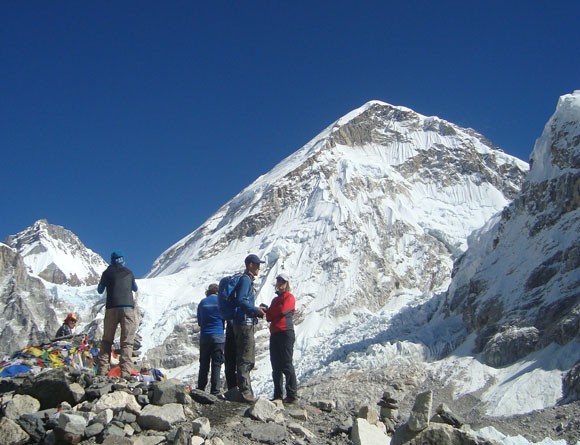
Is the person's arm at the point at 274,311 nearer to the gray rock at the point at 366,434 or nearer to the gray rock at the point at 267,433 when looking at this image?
the gray rock at the point at 267,433

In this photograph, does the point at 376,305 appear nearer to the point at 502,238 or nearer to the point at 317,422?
the point at 502,238

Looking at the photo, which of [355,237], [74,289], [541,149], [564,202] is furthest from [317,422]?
[74,289]

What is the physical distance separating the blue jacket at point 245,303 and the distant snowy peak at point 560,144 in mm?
50489

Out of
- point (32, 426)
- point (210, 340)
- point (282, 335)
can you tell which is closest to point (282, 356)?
point (282, 335)

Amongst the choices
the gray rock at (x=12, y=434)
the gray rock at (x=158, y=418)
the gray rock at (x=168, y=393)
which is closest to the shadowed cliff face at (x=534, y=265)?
the gray rock at (x=168, y=393)

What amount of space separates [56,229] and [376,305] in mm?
108875

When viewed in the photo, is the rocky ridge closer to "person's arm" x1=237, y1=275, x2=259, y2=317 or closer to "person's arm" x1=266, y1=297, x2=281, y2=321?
"person's arm" x1=266, y1=297, x2=281, y2=321

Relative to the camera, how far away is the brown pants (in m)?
11.4

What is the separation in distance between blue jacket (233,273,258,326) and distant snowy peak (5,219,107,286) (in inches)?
5666

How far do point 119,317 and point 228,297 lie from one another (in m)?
1.95

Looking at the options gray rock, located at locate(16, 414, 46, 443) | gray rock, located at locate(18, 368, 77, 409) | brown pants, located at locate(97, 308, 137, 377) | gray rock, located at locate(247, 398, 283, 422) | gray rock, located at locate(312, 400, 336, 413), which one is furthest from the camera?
brown pants, located at locate(97, 308, 137, 377)

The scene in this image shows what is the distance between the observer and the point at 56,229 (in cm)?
17375

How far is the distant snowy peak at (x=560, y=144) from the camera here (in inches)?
2256

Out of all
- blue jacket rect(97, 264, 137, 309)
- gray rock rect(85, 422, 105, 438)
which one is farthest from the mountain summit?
gray rock rect(85, 422, 105, 438)
